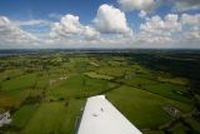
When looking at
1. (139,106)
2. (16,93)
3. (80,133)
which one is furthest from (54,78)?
(80,133)

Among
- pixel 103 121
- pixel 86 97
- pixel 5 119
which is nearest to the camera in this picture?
pixel 103 121

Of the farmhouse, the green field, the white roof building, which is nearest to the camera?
the white roof building

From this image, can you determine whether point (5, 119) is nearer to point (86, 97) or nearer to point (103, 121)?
point (86, 97)

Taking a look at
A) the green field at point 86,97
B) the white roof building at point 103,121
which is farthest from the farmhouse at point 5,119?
the white roof building at point 103,121

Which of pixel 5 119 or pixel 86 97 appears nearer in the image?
pixel 5 119

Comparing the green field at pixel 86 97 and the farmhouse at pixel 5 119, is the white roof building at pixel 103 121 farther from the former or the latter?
the farmhouse at pixel 5 119

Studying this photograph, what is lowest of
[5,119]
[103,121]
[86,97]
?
[86,97]

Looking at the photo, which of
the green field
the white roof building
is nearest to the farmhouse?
the green field

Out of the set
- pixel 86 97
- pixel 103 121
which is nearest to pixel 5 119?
pixel 86 97

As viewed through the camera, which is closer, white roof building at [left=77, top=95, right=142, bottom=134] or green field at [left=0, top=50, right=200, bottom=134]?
white roof building at [left=77, top=95, right=142, bottom=134]

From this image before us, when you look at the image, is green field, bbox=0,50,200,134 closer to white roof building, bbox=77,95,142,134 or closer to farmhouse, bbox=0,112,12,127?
farmhouse, bbox=0,112,12,127
